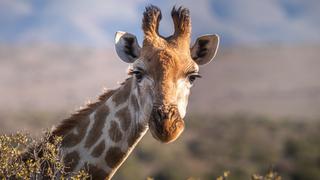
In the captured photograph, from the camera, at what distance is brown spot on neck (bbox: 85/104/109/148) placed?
385 inches

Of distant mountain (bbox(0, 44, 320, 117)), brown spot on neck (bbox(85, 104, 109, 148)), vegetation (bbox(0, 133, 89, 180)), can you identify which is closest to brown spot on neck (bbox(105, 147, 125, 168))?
brown spot on neck (bbox(85, 104, 109, 148))

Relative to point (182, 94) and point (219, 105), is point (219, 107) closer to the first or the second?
point (219, 105)

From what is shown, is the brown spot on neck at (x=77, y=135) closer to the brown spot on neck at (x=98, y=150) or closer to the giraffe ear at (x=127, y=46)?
the brown spot on neck at (x=98, y=150)

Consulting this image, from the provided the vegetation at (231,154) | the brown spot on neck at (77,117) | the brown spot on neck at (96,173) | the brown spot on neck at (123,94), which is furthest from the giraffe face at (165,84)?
the vegetation at (231,154)

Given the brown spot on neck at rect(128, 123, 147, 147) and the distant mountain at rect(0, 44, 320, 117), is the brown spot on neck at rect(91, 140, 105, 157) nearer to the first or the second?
the brown spot on neck at rect(128, 123, 147, 147)

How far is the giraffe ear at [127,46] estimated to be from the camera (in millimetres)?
10016

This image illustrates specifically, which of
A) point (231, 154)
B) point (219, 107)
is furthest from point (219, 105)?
point (231, 154)

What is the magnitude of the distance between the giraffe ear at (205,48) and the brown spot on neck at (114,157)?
1.70 meters

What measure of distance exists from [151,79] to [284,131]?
55998 millimetres

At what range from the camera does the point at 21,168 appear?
8844mm

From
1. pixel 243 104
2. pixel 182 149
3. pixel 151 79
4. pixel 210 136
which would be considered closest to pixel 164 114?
pixel 151 79

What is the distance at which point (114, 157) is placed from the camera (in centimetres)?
961

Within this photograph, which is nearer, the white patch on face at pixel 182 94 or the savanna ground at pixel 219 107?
the white patch on face at pixel 182 94

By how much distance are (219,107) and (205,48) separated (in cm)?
11928
